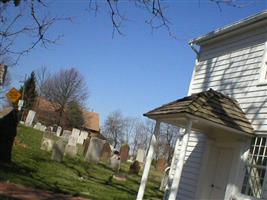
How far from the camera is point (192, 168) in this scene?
50.9 ft

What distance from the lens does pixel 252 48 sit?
543 inches

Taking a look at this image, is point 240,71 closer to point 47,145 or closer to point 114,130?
point 47,145

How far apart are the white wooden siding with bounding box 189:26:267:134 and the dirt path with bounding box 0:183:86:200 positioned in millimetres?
5719

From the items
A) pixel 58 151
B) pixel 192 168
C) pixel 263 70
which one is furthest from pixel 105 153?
pixel 263 70

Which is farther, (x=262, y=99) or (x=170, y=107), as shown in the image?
(x=170, y=107)

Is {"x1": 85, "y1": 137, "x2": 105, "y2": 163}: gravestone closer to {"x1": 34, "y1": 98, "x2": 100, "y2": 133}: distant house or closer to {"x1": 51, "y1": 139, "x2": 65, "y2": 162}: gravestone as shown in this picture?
{"x1": 51, "y1": 139, "x2": 65, "y2": 162}: gravestone

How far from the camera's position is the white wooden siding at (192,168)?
15.1 meters

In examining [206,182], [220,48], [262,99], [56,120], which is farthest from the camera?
[56,120]

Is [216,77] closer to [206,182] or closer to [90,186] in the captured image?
[206,182]

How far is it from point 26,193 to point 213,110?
5.52m

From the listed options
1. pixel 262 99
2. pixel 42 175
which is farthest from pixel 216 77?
pixel 42 175

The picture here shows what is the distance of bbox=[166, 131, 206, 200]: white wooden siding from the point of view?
15.1 meters

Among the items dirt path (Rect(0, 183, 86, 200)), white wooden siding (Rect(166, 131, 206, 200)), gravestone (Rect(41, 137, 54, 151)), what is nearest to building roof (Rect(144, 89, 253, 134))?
white wooden siding (Rect(166, 131, 206, 200))

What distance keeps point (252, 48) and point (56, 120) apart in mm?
59075
